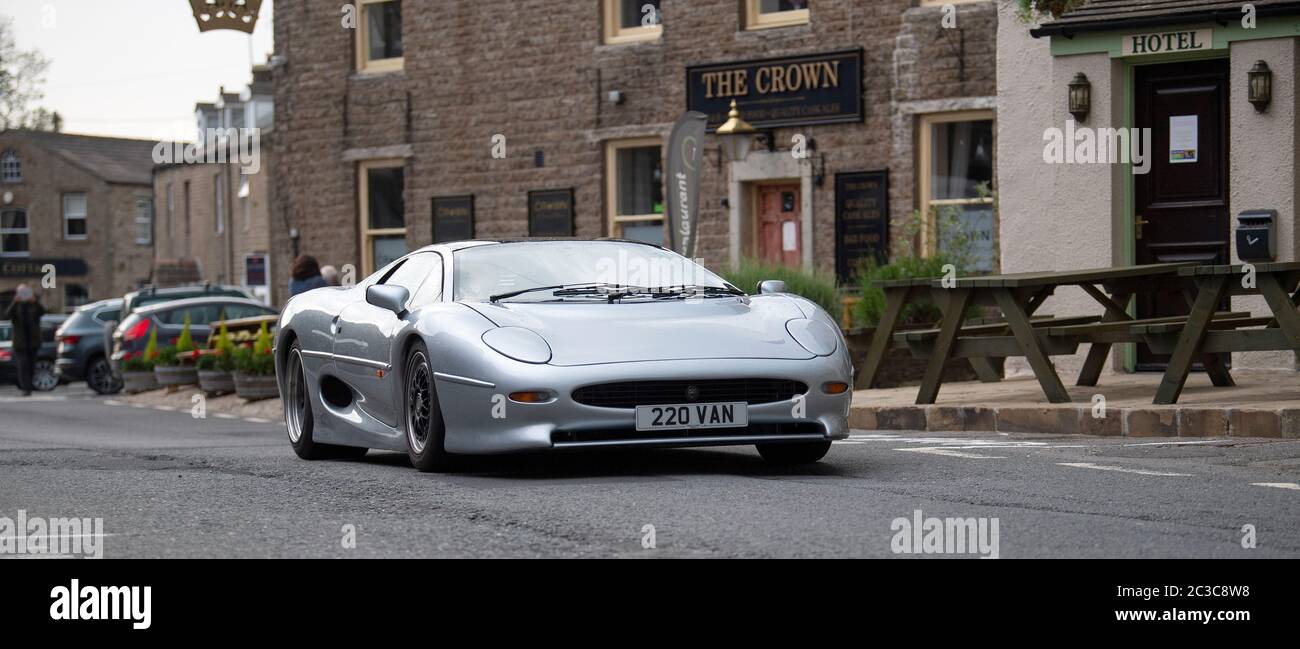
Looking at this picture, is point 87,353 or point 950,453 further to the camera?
point 87,353

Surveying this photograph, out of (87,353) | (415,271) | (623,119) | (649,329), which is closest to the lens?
(649,329)

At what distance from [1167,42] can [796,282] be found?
420 centimetres

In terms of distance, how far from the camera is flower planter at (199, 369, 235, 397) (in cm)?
2050

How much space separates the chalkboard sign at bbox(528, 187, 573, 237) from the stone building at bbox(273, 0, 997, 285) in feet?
0.10

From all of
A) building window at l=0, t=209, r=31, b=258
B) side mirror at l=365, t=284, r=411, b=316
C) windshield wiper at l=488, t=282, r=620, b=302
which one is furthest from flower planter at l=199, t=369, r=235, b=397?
building window at l=0, t=209, r=31, b=258

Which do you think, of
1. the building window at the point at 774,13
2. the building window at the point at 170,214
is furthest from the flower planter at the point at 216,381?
the building window at the point at 170,214

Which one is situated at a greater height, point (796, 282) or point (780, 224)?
point (780, 224)

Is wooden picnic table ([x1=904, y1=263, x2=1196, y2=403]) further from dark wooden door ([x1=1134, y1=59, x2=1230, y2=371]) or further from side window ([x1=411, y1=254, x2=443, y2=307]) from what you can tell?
side window ([x1=411, y1=254, x2=443, y2=307])

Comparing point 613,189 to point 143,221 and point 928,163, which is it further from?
point 143,221

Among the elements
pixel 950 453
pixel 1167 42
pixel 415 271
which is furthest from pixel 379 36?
pixel 950 453

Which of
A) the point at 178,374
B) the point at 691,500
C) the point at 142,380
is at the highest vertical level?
the point at 691,500

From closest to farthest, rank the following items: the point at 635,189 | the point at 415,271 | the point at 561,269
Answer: the point at 561,269 → the point at 415,271 → the point at 635,189

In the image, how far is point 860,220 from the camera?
21.5m
